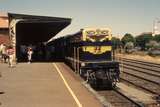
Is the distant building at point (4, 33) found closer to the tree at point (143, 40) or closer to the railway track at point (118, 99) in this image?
the railway track at point (118, 99)

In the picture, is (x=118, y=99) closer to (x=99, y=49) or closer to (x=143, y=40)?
(x=99, y=49)

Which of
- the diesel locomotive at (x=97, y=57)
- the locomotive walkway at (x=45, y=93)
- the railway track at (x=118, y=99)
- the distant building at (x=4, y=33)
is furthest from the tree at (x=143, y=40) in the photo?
the locomotive walkway at (x=45, y=93)

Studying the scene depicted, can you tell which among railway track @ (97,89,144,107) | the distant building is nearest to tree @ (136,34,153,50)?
the distant building

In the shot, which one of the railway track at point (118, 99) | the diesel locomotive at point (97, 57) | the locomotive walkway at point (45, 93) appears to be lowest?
the railway track at point (118, 99)

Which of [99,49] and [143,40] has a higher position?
[143,40]

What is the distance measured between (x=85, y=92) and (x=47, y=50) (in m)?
39.6

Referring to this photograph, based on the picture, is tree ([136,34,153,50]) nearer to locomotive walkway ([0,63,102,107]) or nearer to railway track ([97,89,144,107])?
railway track ([97,89,144,107])

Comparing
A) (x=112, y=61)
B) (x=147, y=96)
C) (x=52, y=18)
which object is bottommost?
(x=147, y=96)

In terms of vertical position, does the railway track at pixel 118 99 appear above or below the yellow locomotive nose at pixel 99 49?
below

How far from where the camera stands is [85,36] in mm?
26281

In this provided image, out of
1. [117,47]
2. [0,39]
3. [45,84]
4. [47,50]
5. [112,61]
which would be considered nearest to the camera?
[45,84]

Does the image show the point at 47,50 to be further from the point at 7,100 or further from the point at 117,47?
the point at 7,100

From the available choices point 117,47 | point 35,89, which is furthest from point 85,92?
point 117,47

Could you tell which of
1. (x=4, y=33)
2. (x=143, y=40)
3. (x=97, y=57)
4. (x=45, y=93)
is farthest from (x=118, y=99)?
(x=143, y=40)
